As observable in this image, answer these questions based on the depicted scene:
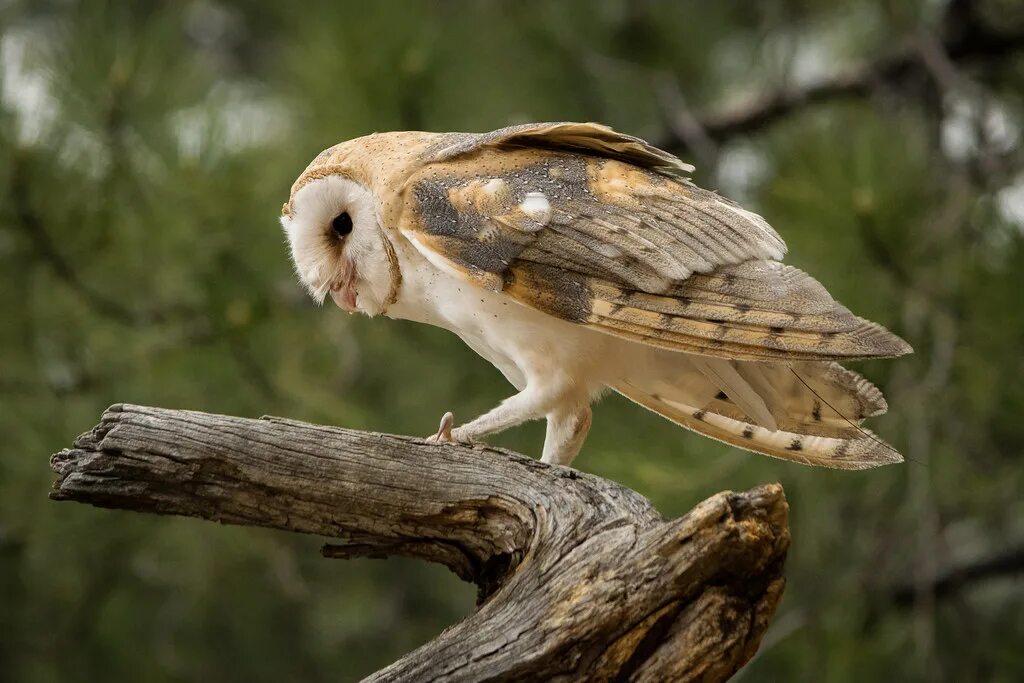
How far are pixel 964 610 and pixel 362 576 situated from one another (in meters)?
2.93

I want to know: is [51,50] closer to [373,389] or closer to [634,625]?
[373,389]

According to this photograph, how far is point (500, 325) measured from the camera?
7.12 feet

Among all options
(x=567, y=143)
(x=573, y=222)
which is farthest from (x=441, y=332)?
(x=573, y=222)

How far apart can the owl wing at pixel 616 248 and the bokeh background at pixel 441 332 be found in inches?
44.6

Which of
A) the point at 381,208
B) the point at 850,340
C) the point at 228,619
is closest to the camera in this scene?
the point at 850,340

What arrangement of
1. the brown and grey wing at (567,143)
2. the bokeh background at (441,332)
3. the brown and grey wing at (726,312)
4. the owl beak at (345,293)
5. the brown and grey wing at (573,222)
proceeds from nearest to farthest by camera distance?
1. the brown and grey wing at (726,312)
2. the brown and grey wing at (573,222)
3. the brown and grey wing at (567,143)
4. the owl beak at (345,293)
5. the bokeh background at (441,332)

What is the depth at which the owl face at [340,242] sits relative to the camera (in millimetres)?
2275

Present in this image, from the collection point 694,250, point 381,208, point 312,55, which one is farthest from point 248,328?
point 694,250

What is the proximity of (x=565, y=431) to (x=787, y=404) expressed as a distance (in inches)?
15.6

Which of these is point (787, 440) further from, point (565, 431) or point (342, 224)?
point (342, 224)

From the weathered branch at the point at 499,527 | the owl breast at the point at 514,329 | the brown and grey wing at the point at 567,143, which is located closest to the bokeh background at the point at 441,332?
the owl breast at the point at 514,329

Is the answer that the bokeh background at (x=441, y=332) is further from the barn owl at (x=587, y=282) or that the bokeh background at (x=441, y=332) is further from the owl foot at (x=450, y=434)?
the owl foot at (x=450, y=434)

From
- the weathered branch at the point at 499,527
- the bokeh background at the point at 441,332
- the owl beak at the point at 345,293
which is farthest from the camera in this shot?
the bokeh background at the point at 441,332

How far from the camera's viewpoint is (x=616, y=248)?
210cm
